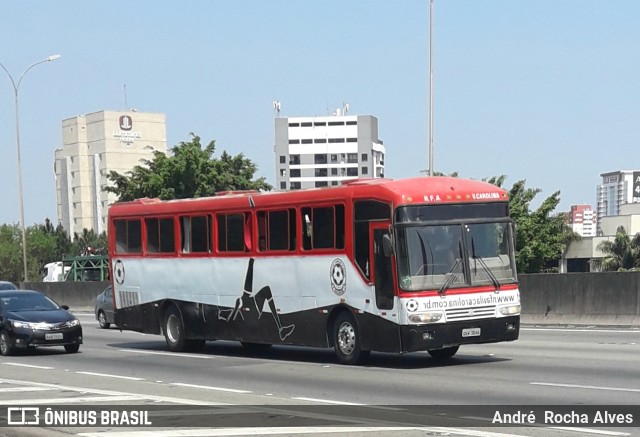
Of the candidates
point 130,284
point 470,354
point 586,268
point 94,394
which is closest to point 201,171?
point 586,268

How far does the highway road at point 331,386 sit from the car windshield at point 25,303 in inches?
Answer: 48.7

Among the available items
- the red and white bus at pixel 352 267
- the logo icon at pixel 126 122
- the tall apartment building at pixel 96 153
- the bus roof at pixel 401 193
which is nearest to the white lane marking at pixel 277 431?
the red and white bus at pixel 352 267

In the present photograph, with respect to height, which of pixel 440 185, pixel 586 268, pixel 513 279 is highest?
pixel 440 185

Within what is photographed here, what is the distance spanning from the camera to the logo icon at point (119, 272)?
25544 mm

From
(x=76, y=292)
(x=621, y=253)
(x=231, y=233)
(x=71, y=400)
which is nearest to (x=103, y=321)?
(x=231, y=233)

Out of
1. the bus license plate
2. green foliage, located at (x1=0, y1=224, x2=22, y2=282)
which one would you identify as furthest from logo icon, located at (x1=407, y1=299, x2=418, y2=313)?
green foliage, located at (x1=0, y1=224, x2=22, y2=282)

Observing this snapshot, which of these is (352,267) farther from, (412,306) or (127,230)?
(127,230)

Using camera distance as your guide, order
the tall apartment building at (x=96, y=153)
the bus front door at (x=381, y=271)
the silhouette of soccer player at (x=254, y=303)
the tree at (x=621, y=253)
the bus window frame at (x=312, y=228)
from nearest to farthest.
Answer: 1. the bus front door at (x=381, y=271)
2. the bus window frame at (x=312, y=228)
3. the silhouette of soccer player at (x=254, y=303)
4. the tree at (x=621, y=253)
5. the tall apartment building at (x=96, y=153)

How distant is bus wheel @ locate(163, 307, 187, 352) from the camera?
77.5 feet

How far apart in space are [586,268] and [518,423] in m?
89.3

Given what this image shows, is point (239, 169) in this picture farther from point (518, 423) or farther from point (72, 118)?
point (72, 118)

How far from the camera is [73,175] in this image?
192375 mm

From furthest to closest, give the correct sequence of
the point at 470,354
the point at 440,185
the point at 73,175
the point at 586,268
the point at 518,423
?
the point at 73,175 → the point at 586,268 → the point at 470,354 → the point at 440,185 → the point at 518,423

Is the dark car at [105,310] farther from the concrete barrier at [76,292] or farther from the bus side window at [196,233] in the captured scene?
the bus side window at [196,233]
